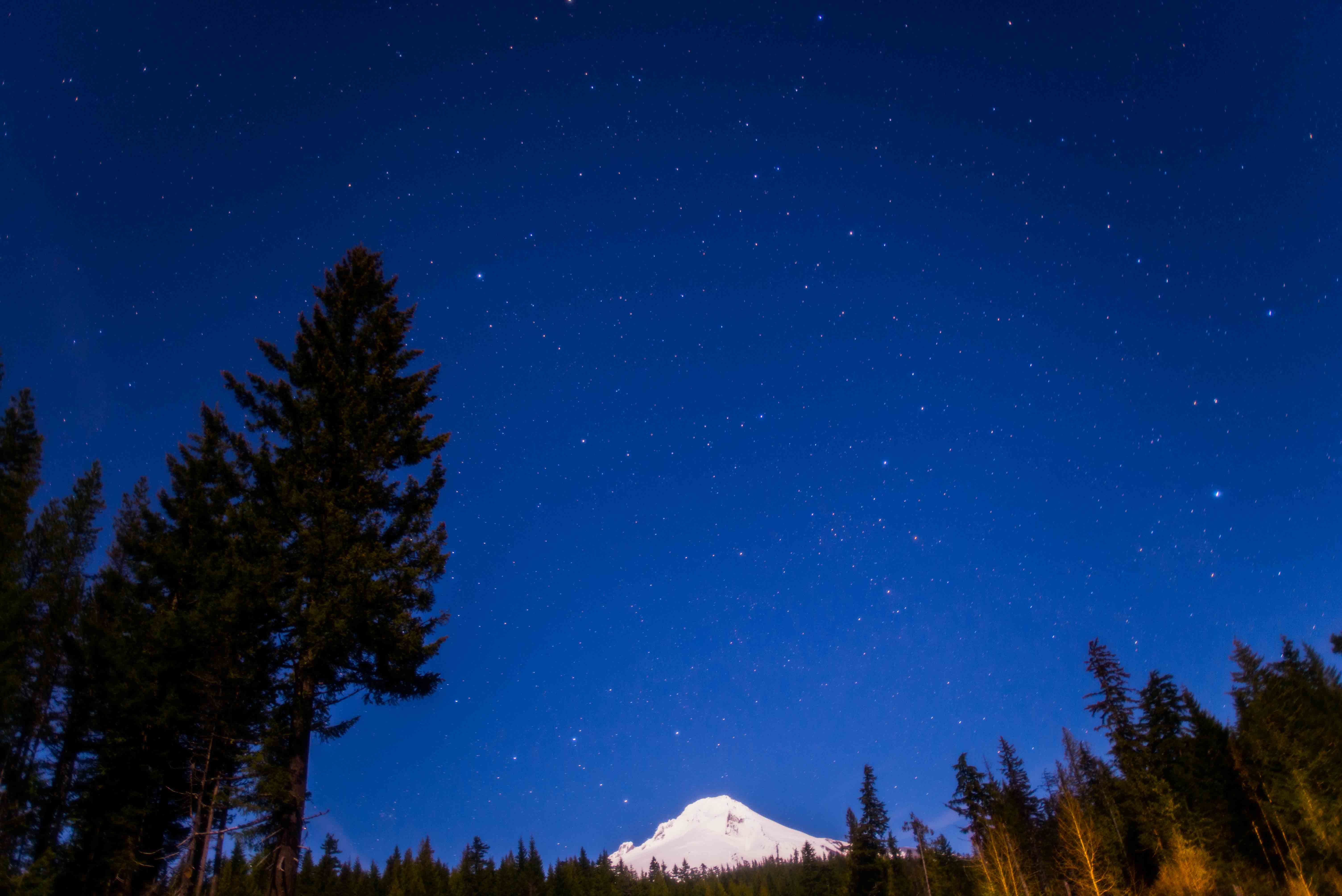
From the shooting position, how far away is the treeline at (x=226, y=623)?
34.8 ft

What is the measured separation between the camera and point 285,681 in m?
10.8

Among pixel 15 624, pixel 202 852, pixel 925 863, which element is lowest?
pixel 925 863

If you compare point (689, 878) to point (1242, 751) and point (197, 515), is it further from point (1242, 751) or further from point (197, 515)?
point (197, 515)

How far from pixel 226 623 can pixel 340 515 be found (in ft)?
8.35

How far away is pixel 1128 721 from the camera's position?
1314 inches

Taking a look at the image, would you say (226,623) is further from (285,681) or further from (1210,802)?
(1210,802)

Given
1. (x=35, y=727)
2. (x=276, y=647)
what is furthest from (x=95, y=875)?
(x=276, y=647)

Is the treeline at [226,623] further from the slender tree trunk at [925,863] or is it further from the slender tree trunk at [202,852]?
the slender tree trunk at [925,863]

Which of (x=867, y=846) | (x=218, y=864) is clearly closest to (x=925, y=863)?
(x=867, y=846)

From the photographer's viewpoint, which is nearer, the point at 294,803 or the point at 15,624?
the point at 294,803

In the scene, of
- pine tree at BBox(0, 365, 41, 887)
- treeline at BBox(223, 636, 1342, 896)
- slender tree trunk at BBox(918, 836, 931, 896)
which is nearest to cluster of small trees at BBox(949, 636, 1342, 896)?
treeline at BBox(223, 636, 1342, 896)

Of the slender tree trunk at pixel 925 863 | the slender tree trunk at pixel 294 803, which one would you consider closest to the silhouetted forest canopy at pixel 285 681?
the slender tree trunk at pixel 294 803

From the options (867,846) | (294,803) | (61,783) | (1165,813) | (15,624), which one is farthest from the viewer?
(867,846)

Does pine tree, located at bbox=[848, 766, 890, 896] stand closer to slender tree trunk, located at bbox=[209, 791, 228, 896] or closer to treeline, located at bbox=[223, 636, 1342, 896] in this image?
treeline, located at bbox=[223, 636, 1342, 896]
